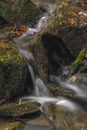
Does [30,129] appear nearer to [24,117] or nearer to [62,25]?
[24,117]

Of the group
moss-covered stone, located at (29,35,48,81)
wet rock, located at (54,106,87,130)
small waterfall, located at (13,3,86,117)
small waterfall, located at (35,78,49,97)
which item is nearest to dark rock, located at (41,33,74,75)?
moss-covered stone, located at (29,35,48,81)

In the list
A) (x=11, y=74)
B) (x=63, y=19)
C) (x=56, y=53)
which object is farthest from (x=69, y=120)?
(x=63, y=19)

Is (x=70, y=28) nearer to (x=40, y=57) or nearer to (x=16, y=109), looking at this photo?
(x=40, y=57)

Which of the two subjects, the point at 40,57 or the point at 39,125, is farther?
the point at 40,57

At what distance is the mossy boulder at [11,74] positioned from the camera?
902cm

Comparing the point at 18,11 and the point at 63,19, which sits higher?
the point at 18,11

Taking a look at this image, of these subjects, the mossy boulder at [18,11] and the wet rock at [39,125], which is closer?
the wet rock at [39,125]

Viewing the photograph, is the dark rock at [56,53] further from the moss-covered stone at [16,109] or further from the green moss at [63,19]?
the moss-covered stone at [16,109]

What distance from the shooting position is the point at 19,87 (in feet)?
30.9

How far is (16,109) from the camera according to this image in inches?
337

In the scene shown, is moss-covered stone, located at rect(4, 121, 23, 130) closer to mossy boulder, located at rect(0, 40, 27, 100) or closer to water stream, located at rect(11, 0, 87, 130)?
water stream, located at rect(11, 0, 87, 130)

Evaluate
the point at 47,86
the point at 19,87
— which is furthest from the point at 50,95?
the point at 19,87

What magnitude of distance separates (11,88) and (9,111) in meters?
0.85

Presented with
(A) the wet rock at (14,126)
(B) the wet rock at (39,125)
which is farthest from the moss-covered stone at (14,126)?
(B) the wet rock at (39,125)
